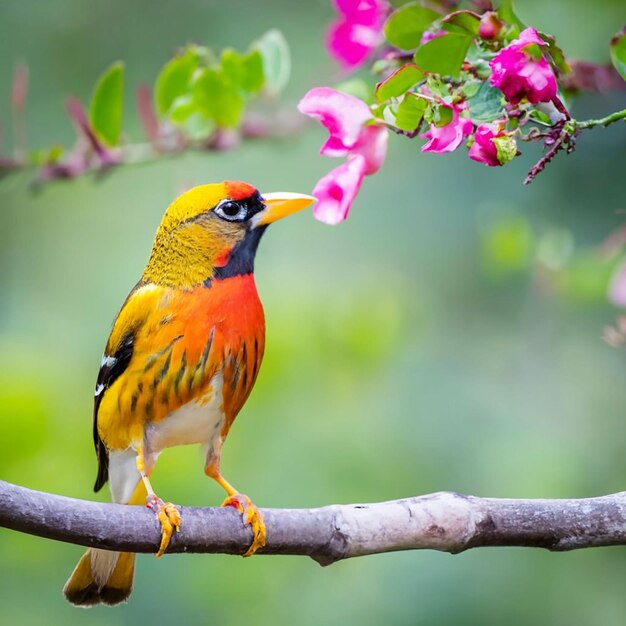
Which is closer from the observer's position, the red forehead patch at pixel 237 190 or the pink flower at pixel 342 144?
the pink flower at pixel 342 144

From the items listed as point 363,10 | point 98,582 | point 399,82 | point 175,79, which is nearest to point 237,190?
point 175,79

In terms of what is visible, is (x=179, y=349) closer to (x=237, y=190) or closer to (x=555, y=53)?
(x=237, y=190)

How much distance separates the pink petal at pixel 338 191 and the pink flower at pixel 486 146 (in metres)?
0.19

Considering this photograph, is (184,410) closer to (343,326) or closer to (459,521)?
(459,521)

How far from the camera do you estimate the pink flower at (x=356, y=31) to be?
6.79 feet

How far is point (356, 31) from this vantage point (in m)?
2.20

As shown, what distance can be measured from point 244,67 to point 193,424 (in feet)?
2.68

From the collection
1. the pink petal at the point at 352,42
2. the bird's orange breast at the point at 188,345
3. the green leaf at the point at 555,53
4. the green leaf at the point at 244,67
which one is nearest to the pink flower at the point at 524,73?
the green leaf at the point at 555,53

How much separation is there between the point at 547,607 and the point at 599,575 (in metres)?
0.26

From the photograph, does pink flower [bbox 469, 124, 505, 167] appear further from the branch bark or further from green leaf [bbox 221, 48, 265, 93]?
green leaf [bbox 221, 48, 265, 93]

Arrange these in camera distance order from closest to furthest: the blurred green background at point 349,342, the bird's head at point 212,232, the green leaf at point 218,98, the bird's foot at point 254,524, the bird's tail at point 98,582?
the bird's foot at point 254,524 < the bird's head at point 212,232 < the green leaf at point 218,98 < the bird's tail at point 98,582 < the blurred green background at point 349,342

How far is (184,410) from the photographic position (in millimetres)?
2502

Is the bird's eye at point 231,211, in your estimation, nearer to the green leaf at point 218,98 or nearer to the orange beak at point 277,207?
the orange beak at point 277,207

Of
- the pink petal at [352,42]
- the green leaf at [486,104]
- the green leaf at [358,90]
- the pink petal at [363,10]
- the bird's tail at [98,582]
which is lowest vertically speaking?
the bird's tail at [98,582]
